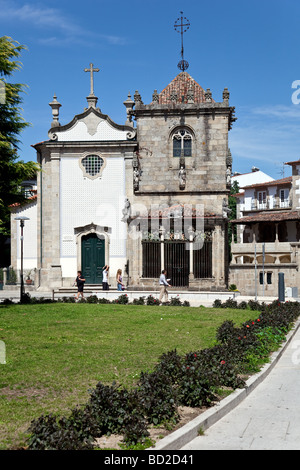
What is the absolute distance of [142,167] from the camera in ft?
112

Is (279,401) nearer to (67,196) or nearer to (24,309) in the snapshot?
(24,309)

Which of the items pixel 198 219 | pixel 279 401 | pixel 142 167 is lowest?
pixel 279 401

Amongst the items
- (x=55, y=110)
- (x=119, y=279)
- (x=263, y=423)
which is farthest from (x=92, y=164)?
(x=263, y=423)

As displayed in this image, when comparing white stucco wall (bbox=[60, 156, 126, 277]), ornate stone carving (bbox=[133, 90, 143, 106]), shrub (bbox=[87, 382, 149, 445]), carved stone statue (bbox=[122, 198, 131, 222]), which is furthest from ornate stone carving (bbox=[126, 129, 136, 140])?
shrub (bbox=[87, 382, 149, 445])

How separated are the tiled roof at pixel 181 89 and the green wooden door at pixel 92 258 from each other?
954 cm

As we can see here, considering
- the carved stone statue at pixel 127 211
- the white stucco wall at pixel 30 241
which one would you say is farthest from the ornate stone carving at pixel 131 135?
the white stucco wall at pixel 30 241

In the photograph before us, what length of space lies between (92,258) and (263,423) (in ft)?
87.7

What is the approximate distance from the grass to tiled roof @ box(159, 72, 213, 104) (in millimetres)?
17330

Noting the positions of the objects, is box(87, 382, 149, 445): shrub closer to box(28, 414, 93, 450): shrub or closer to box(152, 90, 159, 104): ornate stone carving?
box(28, 414, 93, 450): shrub

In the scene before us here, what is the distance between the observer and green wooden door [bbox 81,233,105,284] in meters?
33.8

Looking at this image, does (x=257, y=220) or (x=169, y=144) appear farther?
(x=257, y=220)

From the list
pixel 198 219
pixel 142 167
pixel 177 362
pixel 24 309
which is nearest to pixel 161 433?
pixel 177 362

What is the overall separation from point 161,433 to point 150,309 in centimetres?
1547

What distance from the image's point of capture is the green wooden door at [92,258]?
111 ft
